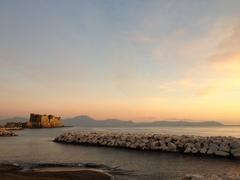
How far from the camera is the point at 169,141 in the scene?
2900 centimetres

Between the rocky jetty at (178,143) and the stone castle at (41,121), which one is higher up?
the stone castle at (41,121)

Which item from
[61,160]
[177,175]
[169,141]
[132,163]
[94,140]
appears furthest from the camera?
[94,140]

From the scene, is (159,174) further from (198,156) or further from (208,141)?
(208,141)

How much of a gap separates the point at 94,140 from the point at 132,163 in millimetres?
14907

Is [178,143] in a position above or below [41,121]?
below

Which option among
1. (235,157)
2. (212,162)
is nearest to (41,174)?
(212,162)

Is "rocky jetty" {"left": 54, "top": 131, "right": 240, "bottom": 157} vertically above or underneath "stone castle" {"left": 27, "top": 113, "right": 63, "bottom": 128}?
underneath

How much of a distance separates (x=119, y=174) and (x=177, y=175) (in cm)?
296

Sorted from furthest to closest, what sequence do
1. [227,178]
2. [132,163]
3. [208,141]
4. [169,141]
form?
1. [169,141]
2. [208,141]
3. [132,163]
4. [227,178]

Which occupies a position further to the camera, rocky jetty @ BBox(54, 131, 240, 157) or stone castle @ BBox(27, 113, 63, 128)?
stone castle @ BBox(27, 113, 63, 128)

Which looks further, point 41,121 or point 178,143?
point 41,121

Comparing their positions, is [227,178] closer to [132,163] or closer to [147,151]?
[132,163]

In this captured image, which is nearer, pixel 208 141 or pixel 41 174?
pixel 41 174

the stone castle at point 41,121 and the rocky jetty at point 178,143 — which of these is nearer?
the rocky jetty at point 178,143
